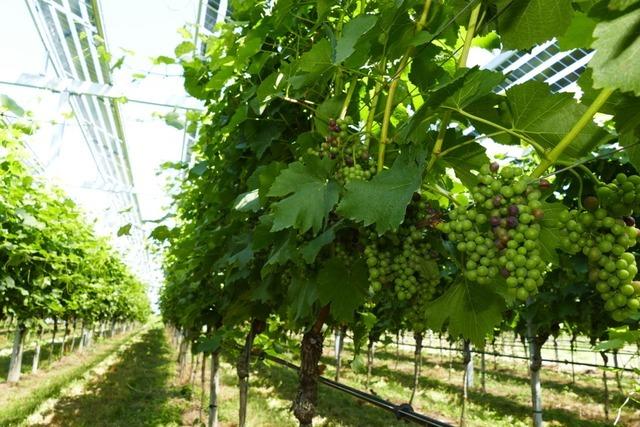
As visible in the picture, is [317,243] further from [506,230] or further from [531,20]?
[531,20]

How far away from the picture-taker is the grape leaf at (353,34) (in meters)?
1.16

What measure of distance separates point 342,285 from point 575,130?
2.79 feet

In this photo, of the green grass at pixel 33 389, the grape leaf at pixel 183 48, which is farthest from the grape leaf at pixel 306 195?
the green grass at pixel 33 389

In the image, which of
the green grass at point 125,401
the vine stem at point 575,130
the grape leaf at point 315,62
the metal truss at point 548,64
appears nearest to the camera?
the vine stem at point 575,130

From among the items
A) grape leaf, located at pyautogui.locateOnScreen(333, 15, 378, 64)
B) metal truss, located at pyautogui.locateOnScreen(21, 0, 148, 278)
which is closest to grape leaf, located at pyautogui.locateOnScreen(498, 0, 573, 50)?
grape leaf, located at pyautogui.locateOnScreen(333, 15, 378, 64)

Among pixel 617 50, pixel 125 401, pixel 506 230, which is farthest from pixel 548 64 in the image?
pixel 125 401

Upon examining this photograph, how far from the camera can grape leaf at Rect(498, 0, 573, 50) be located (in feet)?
3.41

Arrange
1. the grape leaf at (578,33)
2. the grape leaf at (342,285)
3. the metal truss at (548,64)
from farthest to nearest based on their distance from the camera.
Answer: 1. the metal truss at (548,64)
2. the grape leaf at (342,285)
3. the grape leaf at (578,33)

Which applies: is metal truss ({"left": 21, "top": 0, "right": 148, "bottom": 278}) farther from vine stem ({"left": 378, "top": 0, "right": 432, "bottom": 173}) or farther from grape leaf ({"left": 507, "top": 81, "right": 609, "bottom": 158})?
grape leaf ({"left": 507, "top": 81, "right": 609, "bottom": 158})

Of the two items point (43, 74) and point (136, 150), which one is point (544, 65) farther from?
point (136, 150)

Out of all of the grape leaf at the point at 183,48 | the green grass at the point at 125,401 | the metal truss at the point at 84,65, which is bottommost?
the green grass at the point at 125,401

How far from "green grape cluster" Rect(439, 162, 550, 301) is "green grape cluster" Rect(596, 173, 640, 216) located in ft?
0.39

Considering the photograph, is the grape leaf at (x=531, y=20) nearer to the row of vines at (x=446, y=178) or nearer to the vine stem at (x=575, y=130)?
the row of vines at (x=446, y=178)

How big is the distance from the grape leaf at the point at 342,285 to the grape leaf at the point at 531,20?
0.74 meters
